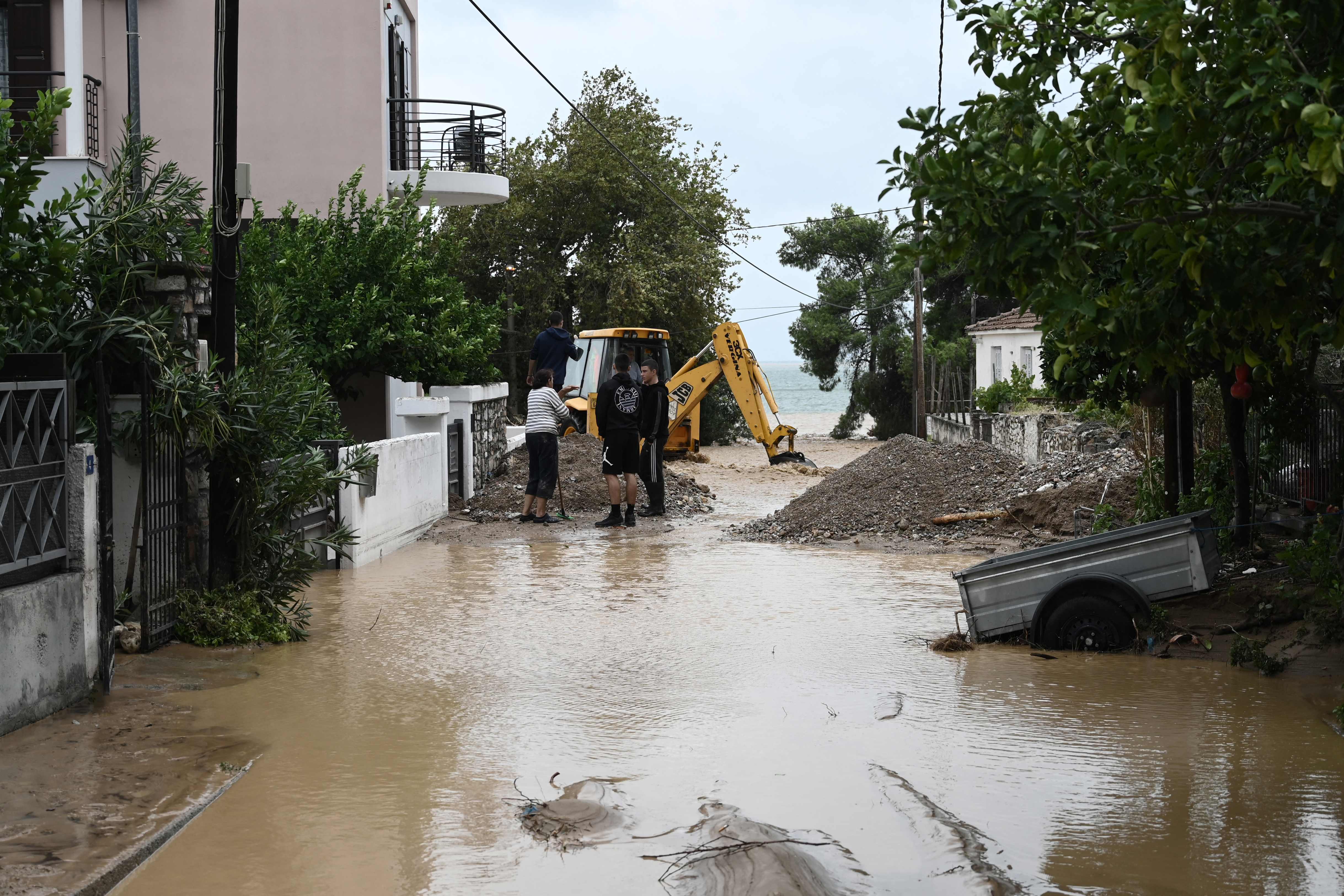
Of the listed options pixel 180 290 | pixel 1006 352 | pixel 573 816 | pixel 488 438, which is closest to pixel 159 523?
pixel 180 290

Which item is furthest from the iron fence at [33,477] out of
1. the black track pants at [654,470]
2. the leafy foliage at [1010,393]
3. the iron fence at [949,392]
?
the iron fence at [949,392]

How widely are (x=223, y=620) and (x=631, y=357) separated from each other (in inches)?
797

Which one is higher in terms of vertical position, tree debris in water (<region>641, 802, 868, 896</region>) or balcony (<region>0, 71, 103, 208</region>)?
balcony (<region>0, 71, 103, 208</region>)

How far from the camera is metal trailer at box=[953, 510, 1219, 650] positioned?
877 centimetres

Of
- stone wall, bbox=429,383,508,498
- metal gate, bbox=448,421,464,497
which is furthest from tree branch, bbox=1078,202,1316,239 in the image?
metal gate, bbox=448,421,464,497

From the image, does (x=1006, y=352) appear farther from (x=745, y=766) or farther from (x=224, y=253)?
(x=745, y=766)

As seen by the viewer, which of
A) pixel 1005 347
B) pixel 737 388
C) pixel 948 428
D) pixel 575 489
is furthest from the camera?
pixel 1005 347

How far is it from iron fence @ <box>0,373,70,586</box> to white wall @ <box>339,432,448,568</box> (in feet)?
14.4

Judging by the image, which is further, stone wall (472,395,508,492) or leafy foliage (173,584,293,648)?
stone wall (472,395,508,492)

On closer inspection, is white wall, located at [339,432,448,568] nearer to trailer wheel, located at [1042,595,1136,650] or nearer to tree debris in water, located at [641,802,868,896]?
trailer wheel, located at [1042,595,1136,650]

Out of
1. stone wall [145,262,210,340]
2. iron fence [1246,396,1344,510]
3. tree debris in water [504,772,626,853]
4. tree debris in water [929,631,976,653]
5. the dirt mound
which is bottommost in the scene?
tree debris in water [504,772,626,853]

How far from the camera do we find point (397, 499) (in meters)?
15.6

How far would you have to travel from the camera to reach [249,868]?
5250 mm

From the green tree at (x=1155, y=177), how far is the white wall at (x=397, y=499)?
7.93 m
